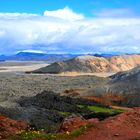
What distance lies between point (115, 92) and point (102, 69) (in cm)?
6367

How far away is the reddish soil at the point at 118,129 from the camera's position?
52.1ft

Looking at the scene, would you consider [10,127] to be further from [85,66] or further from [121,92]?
[85,66]

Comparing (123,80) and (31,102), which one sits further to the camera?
(123,80)

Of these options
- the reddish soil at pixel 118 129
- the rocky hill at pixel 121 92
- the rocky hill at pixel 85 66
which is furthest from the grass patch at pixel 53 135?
the rocky hill at pixel 85 66

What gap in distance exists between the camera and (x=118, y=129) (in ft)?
54.4

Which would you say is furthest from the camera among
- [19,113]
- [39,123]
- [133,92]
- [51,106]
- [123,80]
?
[123,80]

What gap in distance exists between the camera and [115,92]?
161ft

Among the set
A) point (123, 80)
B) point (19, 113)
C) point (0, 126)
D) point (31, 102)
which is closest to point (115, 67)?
point (123, 80)

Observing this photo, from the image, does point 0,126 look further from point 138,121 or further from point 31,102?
point 31,102

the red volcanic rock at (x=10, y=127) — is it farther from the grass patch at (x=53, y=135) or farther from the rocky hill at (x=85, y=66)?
the rocky hill at (x=85, y=66)

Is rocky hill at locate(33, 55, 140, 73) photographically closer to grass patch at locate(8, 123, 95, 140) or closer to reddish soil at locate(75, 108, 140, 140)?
reddish soil at locate(75, 108, 140, 140)

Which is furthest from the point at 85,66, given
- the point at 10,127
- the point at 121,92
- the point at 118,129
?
the point at 118,129

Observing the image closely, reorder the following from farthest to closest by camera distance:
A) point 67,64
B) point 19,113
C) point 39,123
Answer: point 67,64
point 19,113
point 39,123

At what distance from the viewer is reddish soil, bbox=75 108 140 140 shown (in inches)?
626
